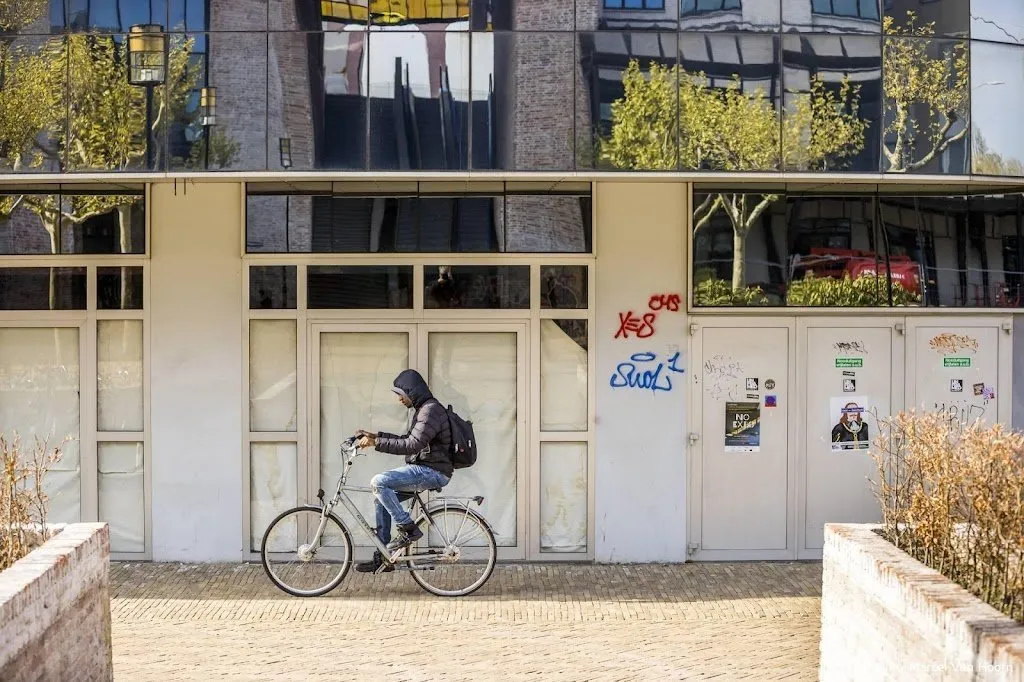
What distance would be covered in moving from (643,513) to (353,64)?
4339 millimetres

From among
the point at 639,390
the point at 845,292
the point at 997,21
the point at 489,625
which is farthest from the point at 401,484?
the point at 997,21

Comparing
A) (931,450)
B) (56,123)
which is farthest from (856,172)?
(56,123)

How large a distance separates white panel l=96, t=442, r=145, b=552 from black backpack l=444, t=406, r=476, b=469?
115 inches

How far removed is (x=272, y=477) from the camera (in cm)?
1022

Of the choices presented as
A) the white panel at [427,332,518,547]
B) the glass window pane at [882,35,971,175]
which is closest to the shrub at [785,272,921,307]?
the glass window pane at [882,35,971,175]

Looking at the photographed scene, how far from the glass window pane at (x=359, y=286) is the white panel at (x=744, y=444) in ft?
8.37

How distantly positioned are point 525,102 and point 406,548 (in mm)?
3479

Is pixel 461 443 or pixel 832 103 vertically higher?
pixel 832 103

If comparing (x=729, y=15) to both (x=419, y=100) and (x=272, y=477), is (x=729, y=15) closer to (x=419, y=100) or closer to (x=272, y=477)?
(x=419, y=100)

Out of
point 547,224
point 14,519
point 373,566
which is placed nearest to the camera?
point 14,519

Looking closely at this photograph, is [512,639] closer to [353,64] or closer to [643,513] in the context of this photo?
[643,513]

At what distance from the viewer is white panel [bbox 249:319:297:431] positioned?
10.2m

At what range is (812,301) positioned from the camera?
33.6 feet

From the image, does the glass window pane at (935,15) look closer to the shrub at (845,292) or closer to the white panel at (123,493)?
the shrub at (845,292)
